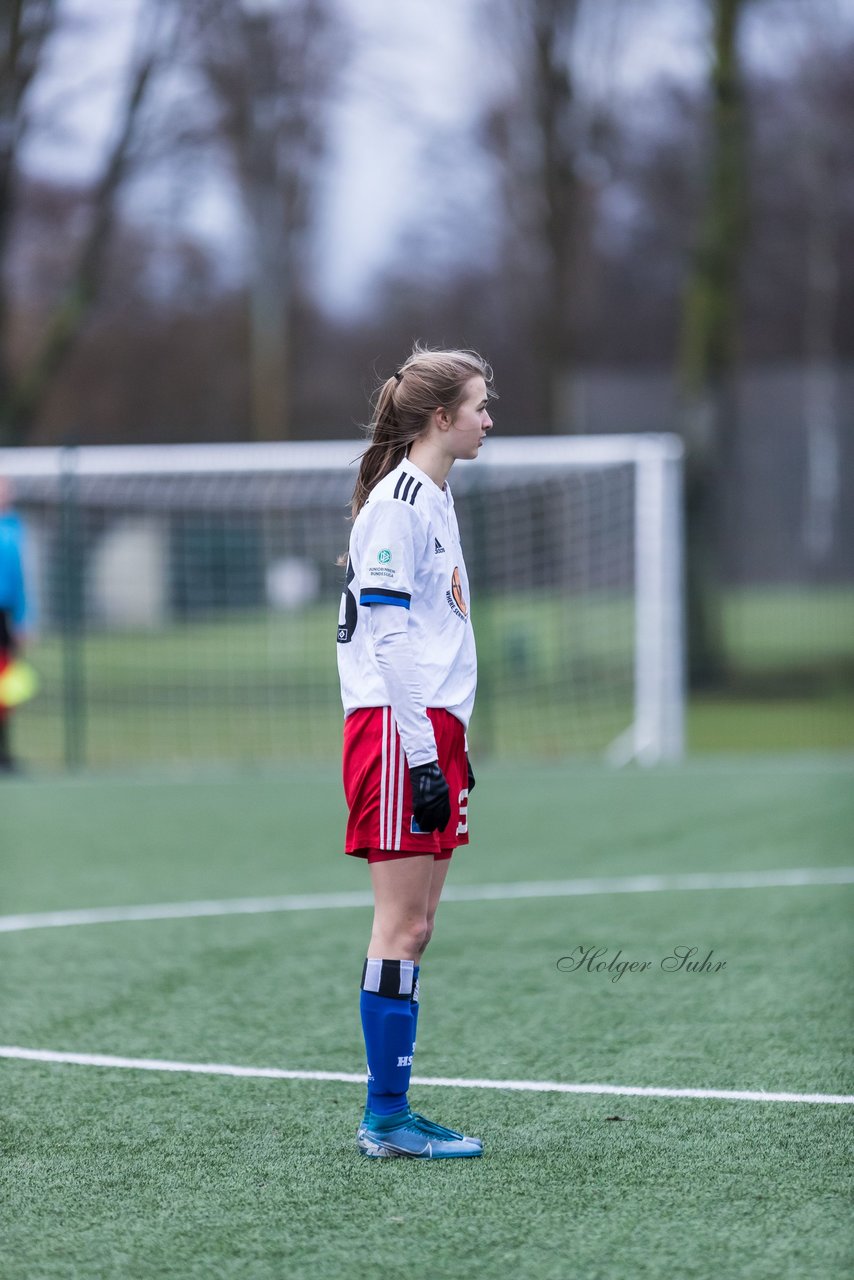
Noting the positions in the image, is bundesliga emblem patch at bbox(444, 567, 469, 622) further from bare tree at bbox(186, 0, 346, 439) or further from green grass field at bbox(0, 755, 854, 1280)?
bare tree at bbox(186, 0, 346, 439)

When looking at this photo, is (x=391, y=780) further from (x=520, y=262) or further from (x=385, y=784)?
(x=520, y=262)

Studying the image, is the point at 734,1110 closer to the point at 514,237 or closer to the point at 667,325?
the point at 514,237

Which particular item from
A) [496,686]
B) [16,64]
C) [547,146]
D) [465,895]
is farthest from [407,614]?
[547,146]

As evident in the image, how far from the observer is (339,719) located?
1750 cm

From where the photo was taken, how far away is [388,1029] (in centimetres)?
376

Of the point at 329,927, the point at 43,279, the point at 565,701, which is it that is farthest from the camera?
the point at 43,279

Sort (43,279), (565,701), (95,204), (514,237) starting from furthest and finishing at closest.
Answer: (43,279) → (514,237) → (95,204) → (565,701)

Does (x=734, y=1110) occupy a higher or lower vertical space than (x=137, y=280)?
lower

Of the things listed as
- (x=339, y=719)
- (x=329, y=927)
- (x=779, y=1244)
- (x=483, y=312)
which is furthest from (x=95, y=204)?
(x=483, y=312)

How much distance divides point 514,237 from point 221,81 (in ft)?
42.4

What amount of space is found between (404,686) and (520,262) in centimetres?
2924

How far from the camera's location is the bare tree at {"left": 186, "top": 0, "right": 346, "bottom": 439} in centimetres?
1917

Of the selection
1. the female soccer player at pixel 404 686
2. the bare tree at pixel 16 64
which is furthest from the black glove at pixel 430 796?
the bare tree at pixel 16 64

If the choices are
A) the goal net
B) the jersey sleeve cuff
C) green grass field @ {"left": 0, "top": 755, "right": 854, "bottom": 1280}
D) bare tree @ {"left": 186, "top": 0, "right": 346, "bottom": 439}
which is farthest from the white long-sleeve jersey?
bare tree @ {"left": 186, "top": 0, "right": 346, "bottom": 439}
